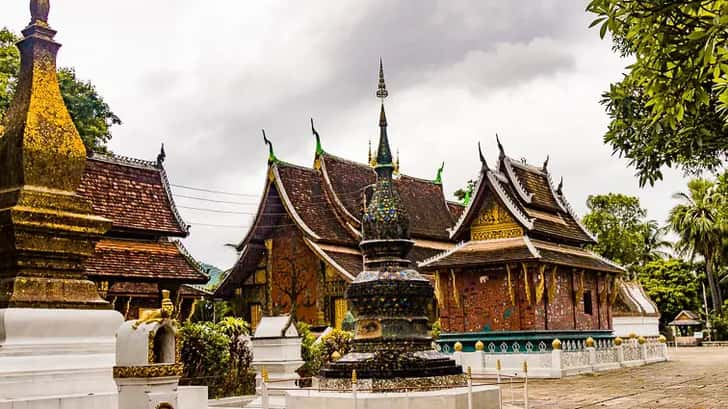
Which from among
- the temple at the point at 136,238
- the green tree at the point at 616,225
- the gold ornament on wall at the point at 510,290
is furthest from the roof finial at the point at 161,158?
the green tree at the point at 616,225

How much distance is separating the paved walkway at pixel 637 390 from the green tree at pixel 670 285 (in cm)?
3382

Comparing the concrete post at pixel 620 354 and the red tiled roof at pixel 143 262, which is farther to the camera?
the concrete post at pixel 620 354

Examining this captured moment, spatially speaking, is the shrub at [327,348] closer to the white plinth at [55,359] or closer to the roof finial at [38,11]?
the white plinth at [55,359]

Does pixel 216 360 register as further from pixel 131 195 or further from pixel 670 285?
pixel 670 285

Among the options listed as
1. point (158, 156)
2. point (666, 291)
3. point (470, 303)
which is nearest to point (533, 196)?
point (470, 303)

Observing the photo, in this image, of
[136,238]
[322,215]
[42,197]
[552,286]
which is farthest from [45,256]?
[322,215]

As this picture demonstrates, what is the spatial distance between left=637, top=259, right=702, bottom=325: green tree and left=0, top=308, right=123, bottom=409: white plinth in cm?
5160

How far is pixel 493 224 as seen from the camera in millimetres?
25328

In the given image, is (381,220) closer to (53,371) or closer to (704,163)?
(53,371)

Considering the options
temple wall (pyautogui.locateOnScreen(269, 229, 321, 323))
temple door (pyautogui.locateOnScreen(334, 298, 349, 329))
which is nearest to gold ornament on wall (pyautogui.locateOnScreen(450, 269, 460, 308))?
temple door (pyautogui.locateOnScreen(334, 298, 349, 329))

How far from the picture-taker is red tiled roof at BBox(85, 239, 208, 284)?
22.5 meters

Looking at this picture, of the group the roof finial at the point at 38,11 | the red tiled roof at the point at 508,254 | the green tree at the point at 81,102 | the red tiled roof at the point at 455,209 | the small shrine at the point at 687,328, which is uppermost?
the green tree at the point at 81,102

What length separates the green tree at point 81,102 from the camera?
25969 mm

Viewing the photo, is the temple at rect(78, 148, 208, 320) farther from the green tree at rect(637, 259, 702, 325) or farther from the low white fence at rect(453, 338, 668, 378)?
the green tree at rect(637, 259, 702, 325)
